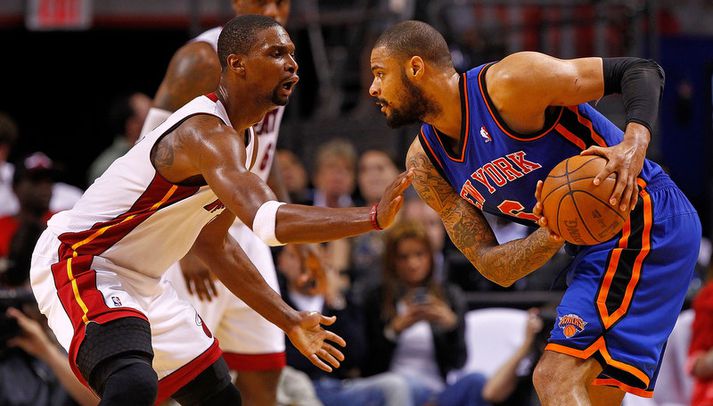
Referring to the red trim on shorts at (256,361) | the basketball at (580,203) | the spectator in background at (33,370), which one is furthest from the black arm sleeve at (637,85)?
the spectator in background at (33,370)

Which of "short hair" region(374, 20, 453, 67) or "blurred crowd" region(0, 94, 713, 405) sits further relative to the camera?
"blurred crowd" region(0, 94, 713, 405)

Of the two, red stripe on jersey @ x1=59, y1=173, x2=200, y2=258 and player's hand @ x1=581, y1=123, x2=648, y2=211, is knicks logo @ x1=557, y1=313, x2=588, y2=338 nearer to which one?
player's hand @ x1=581, y1=123, x2=648, y2=211

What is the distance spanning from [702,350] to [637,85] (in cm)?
284

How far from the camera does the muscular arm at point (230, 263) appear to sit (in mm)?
4137

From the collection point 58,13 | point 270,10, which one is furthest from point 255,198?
point 58,13

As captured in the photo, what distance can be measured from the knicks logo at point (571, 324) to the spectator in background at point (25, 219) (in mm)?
3941

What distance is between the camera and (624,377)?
4035 mm

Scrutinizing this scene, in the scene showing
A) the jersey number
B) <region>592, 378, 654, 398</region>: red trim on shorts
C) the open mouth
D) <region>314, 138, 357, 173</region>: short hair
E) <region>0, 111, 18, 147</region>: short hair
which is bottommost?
<region>314, 138, 357, 173</region>: short hair

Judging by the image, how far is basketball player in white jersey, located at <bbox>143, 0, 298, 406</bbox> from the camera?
4.89m

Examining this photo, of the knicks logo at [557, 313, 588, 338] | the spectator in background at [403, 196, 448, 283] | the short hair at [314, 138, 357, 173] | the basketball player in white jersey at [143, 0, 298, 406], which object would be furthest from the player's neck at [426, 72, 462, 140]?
the short hair at [314, 138, 357, 173]

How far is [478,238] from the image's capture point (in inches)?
168

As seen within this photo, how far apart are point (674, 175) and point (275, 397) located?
7.90 metres

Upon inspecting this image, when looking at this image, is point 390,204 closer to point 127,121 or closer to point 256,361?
point 256,361

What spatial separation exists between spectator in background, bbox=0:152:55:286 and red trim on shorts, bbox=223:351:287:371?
→ 224 centimetres
